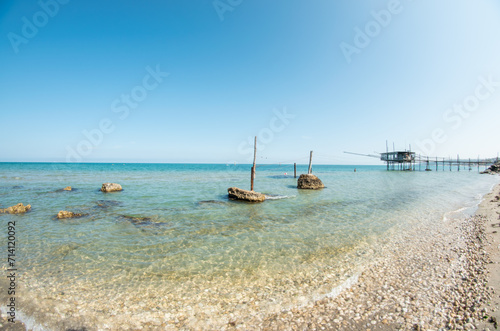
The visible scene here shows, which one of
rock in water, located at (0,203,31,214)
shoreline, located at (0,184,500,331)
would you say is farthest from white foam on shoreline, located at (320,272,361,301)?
rock in water, located at (0,203,31,214)

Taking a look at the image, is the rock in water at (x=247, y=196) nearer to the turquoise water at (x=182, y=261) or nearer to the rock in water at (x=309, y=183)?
the turquoise water at (x=182, y=261)

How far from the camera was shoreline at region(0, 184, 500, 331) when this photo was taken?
14.6 feet

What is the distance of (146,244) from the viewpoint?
886 centimetres

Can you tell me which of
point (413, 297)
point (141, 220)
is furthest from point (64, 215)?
point (413, 297)

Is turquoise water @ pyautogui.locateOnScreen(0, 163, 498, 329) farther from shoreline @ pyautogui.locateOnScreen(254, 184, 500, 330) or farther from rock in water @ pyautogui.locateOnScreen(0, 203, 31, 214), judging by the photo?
rock in water @ pyautogui.locateOnScreen(0, 203, 31, 214)

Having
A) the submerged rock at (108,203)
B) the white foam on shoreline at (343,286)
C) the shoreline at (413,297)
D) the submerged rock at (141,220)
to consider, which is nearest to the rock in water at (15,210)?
the submerged rock at (108,203)

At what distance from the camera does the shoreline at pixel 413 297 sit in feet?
14.6

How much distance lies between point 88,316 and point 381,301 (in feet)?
21.3

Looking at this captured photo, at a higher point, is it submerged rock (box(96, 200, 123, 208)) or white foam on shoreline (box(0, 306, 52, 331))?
submerged rock (box(96, 200, 123, 208))

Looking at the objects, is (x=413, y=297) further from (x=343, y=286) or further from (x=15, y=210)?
(x=15, y=210)

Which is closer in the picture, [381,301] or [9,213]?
[381,301]

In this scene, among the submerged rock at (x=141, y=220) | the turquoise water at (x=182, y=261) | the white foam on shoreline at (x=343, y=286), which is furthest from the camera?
the submerged rock at (x=141, y=220)

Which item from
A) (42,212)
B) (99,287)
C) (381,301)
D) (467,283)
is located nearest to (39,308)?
(99,287)

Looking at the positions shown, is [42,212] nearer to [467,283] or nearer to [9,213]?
[9,213]
